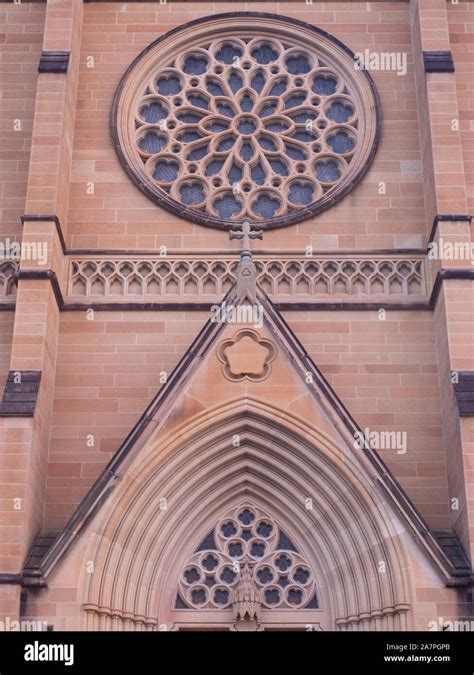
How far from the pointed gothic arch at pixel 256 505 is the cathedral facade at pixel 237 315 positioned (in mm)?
36

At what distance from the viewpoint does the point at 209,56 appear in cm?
2056

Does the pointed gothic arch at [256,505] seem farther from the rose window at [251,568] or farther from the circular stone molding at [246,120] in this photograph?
the circular stone molding at [246,120]

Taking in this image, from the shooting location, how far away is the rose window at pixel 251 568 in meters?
16.5

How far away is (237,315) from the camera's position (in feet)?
54.3

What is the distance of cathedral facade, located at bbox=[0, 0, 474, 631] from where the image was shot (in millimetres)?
15797

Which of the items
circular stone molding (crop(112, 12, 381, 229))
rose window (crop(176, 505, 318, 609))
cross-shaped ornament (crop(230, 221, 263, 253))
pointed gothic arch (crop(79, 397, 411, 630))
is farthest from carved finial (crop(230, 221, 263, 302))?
rose window (crop(176, 505, 318, 609))

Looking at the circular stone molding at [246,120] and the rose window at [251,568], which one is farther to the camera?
the circular stone molding at [246,120]

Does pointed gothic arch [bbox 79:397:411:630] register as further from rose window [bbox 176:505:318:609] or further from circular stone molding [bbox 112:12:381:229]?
circular stone molding [bbox 112:12:381:229]

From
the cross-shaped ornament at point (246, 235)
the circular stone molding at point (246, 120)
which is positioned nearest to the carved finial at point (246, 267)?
the cross-shaped ornament at point (246, 235)

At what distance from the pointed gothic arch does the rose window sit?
0.14 meters

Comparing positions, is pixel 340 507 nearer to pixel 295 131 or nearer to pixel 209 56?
pixel 295 131

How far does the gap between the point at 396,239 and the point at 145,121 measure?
15.2 feet

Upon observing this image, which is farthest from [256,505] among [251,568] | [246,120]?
[246,120]

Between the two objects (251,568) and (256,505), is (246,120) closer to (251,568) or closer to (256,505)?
(256,505)
